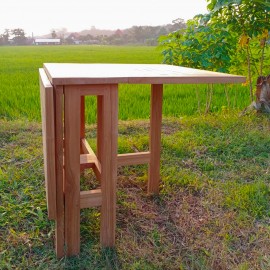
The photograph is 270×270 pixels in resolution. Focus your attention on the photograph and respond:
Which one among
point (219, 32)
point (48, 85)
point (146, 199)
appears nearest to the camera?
point (48, 85)

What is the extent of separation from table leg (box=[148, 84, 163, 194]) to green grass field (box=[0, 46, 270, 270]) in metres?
0.10

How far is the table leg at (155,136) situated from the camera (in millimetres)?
2346

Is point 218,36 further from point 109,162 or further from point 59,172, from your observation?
point 59,172

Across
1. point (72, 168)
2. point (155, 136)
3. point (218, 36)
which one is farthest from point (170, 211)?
point (218, 36)

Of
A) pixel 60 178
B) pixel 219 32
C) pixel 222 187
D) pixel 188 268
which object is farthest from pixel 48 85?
pixel 219 32

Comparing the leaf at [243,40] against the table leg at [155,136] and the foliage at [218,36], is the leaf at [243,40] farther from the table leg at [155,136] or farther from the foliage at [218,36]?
the table leg at [155,136]

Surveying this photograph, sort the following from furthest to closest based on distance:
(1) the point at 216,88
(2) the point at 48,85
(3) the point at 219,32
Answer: (1) the point at 216,88 → (3) the point at 219,32 → (2) the point at 48,85

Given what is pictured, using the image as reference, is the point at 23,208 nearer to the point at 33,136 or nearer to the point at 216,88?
the point at 33,136

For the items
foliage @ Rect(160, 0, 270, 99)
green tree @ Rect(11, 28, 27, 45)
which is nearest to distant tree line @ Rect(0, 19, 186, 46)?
green tree @ Rect(11, 28, 27, 45)

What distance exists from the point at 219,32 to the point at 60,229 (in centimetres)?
317

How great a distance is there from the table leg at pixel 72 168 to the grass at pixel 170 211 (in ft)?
0.42

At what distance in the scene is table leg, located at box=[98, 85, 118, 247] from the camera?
1.66m

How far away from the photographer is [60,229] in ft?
5.85

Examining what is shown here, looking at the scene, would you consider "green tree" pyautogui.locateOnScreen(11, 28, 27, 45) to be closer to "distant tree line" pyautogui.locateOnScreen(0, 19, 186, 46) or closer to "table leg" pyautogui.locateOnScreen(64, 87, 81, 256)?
"distant tree line" pyautogui.locateOnScreen(0, 19, 186, 46)
